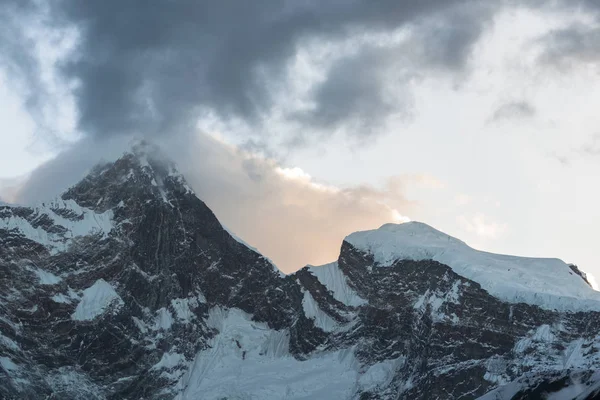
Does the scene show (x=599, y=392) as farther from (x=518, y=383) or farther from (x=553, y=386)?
(x=518, y=383)

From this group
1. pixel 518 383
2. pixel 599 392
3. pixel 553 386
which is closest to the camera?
pixel 599 392

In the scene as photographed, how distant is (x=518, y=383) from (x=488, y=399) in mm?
5750

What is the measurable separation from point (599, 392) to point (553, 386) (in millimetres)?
13885

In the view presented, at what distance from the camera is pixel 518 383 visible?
16025 cm

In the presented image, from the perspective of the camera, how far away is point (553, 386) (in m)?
146

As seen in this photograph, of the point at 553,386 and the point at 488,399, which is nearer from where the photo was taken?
the point at 553,386

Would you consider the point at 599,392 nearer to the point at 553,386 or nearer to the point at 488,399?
the point at 553,386

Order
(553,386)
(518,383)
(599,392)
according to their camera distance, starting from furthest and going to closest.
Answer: (518,383)
(553,386)
(599,392)

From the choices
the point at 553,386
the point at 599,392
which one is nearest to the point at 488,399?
the point at 553,386

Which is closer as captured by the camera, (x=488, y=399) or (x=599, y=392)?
(x=599, y=392)

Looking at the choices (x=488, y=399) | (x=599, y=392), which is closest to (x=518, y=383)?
(x=488, y=399)

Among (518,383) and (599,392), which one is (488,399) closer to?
(518,383)

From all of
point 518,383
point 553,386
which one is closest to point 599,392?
point 553,386
